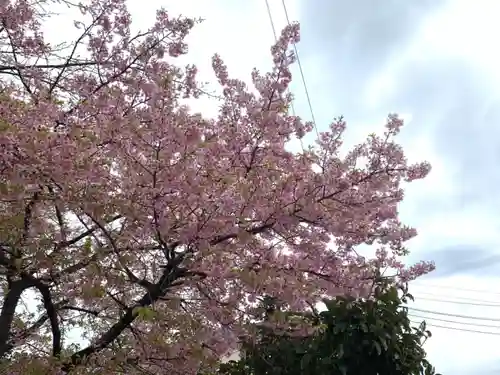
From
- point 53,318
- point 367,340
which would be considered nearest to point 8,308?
point 53,318

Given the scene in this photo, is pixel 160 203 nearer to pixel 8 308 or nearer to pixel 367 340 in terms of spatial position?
pixel 8 308

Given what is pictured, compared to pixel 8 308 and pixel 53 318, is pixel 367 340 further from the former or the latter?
pixel 8 308

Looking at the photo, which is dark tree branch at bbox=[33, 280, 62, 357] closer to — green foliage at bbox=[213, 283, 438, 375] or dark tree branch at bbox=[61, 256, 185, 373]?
dark tree branch at bbox=[61, 256, 185, 373]

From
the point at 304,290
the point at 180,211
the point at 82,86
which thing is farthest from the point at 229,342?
the point at 82,86

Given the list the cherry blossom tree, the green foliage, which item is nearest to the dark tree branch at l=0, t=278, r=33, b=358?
the cherry blossom tree

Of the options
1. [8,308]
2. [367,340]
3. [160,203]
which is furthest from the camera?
[367,340]

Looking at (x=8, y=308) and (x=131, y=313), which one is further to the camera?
(x=8, y=308)

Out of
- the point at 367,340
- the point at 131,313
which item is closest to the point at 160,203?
the point at 131,313

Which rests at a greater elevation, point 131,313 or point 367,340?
point 367,340

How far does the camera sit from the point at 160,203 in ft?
9.84

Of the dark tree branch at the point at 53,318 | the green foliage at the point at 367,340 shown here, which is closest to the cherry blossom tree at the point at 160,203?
the dark tree branch at the point at 53,318

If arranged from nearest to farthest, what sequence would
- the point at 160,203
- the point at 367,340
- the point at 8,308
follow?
the point at 160,203 → the point at 8,308 → the point at 367,340

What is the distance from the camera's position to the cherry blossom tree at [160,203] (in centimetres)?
298

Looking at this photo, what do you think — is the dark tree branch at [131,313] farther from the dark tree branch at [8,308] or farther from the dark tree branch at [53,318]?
the dark tree branch at [8,308]
